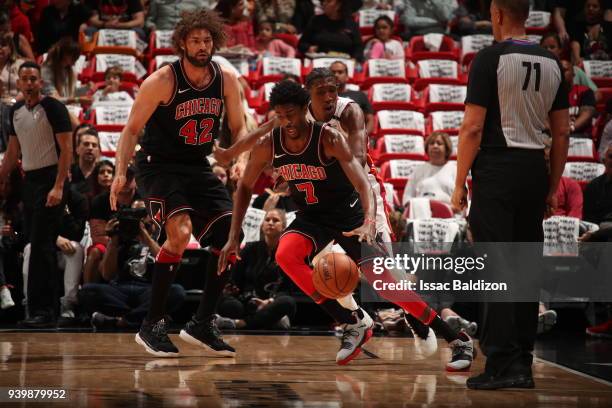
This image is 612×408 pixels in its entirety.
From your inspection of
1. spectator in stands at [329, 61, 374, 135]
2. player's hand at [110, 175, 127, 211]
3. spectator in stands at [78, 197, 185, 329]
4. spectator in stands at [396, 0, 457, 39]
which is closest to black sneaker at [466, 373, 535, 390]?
player's hand at [110, 175, 127, 211]

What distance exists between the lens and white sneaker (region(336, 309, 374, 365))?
552 centimetres

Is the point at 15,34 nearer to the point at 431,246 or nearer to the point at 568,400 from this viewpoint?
the point at 431,246

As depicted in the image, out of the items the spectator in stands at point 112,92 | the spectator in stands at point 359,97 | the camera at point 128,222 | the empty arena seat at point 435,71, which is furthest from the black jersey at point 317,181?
the empty arena seat at point 435,71

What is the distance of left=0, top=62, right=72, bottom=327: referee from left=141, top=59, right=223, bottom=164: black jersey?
2102 millimetres

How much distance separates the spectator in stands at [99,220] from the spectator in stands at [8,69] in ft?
8.80

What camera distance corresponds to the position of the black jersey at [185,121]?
19.0ft

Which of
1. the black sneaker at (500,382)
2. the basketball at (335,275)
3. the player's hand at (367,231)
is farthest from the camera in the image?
the basketball at (335,275)

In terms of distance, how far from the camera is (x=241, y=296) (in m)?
8.28

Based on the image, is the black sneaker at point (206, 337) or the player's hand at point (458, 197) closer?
the player's hand at point (458, 197)

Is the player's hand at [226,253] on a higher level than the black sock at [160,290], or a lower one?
higher

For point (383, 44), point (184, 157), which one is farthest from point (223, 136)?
point (184, 157)

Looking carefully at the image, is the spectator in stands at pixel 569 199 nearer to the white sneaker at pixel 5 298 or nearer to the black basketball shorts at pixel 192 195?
the black basketball shorts at pixel 192 195

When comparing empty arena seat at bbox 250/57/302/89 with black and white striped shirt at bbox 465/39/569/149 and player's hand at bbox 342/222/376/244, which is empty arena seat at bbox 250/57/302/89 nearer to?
player's hand at bbox 342/222/376/244

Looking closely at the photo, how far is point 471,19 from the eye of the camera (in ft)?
44.0
